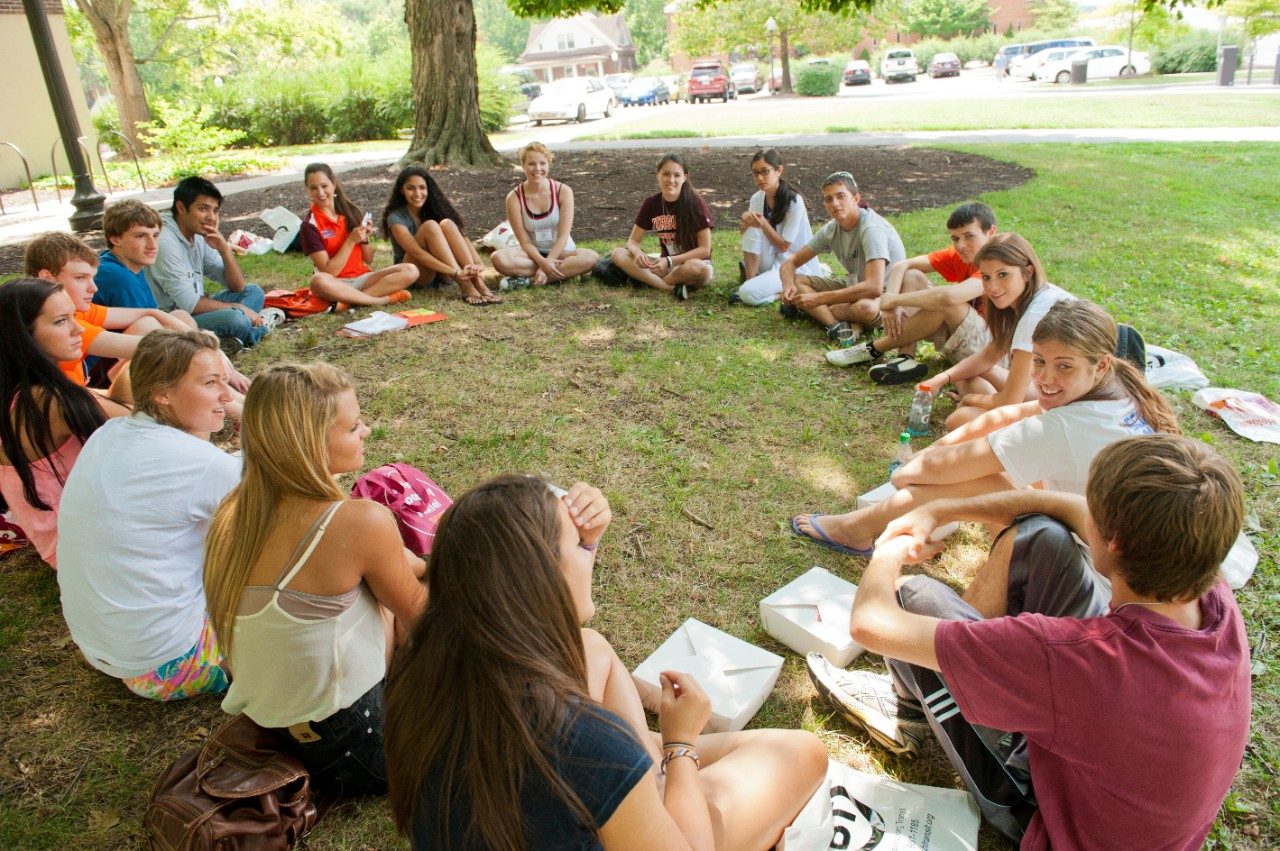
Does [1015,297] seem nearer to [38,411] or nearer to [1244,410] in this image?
[1244,410]

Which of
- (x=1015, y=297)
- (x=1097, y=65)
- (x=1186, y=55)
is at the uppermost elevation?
(x=1186, y=55)

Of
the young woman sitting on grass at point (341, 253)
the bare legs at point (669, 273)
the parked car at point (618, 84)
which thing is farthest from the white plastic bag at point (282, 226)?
the parked car at point (618, 84)

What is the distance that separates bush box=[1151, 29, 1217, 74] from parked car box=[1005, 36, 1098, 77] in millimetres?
3148

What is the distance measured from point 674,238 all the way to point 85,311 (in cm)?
419

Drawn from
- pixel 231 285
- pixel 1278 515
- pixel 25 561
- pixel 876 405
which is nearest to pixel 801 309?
pixel 876 405

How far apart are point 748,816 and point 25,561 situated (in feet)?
11.4

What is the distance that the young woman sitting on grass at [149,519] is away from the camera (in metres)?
2.38

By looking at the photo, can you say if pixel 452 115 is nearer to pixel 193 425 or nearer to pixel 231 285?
pixel 231 285

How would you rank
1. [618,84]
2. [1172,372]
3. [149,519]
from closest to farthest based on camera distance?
[149,519], [1172,372], [618,84]

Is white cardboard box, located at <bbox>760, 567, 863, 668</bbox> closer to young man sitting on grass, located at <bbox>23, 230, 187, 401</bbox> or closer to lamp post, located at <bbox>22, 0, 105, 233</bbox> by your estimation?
young man sitting on grass, located at <bbox>23, 230, 187, 401</bbox>

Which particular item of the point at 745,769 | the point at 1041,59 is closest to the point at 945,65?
the point at 1041,59

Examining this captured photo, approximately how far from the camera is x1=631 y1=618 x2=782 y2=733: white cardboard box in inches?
99.9

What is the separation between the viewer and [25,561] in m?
3.55

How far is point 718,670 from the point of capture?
266 cm
